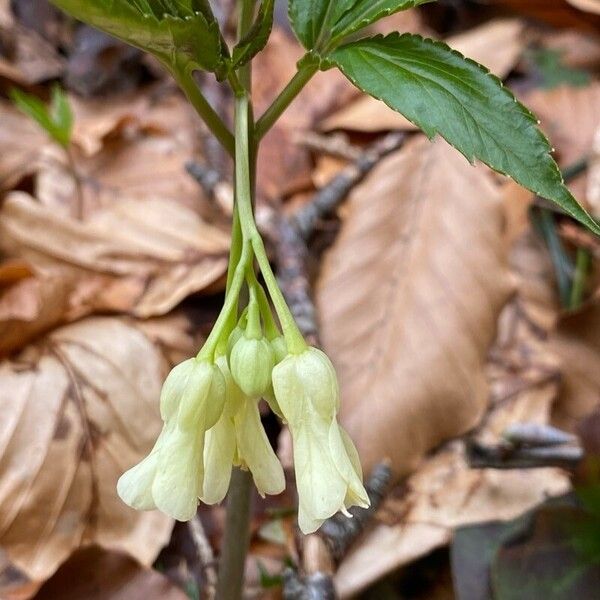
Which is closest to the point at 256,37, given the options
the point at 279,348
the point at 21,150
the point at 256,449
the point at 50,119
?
the point at 279,348

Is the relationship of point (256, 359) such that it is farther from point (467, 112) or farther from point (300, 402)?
point (467, 112)

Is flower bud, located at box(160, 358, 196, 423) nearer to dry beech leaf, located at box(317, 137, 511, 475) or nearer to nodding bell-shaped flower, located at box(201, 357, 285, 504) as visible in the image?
nodding bell-shaped flower, located at box(201, 357, 285, 504)

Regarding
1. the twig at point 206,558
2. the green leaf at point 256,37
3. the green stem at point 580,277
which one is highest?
the green leaf at point 256,37

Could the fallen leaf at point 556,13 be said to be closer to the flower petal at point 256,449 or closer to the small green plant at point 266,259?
the small green plant at point 266,259

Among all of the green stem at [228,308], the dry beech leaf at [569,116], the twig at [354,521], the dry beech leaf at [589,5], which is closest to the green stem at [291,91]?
the green stem at [228,308]

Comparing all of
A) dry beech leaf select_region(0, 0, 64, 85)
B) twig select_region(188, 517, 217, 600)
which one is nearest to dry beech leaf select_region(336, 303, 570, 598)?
twig select_region(188, 517, 217, 600)

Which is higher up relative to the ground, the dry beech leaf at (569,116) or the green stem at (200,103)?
the dry beech leaf at (569,116)

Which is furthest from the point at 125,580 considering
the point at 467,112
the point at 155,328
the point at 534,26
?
the point at 534,26

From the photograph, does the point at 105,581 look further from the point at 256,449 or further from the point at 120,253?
the point at 120,253
